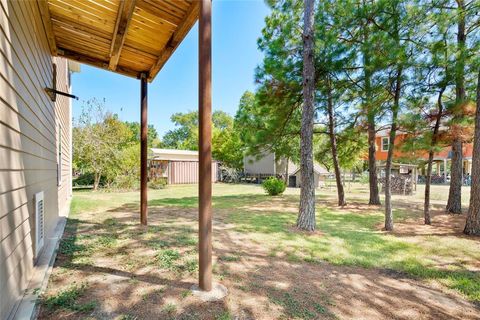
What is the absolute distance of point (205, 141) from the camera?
7.90ft

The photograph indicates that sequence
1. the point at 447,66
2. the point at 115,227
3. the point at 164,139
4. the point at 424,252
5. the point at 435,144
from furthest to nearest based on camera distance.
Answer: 1. the point at 164,139
2. the point at 435,144
3. the point at 447,66
4. the point at 115,227
5. the point at 424,252

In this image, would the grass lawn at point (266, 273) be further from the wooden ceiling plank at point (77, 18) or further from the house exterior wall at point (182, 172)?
the house exterior wall at point (182, 172)

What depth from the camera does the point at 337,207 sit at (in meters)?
8.57

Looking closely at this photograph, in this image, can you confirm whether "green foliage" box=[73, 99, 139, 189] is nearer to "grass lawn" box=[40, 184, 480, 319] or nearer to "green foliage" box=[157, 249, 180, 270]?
"grass lawn" box=[40, 184, 480, 319]

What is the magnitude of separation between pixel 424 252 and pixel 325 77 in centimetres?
498

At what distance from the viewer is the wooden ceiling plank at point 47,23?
9.29 feet

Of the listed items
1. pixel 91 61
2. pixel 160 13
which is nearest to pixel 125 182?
pixel 91 61

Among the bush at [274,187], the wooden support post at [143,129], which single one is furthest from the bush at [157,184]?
the wooden support post at [143,129]

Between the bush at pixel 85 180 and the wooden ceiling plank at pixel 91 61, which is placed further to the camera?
the bush at pixel 85 180

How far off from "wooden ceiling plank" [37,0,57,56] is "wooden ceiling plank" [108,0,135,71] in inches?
28.3

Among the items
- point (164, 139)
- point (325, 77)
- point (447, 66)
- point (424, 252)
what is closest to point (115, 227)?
point (424, 252)

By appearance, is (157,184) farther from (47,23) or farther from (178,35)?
(178,35)

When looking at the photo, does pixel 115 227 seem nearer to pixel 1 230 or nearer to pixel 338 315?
pixel 1 230

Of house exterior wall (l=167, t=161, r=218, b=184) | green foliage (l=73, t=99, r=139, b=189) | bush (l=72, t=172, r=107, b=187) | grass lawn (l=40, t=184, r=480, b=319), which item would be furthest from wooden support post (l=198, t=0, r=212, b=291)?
house exterior wall (l=167, t=161, r=218, b=184)
